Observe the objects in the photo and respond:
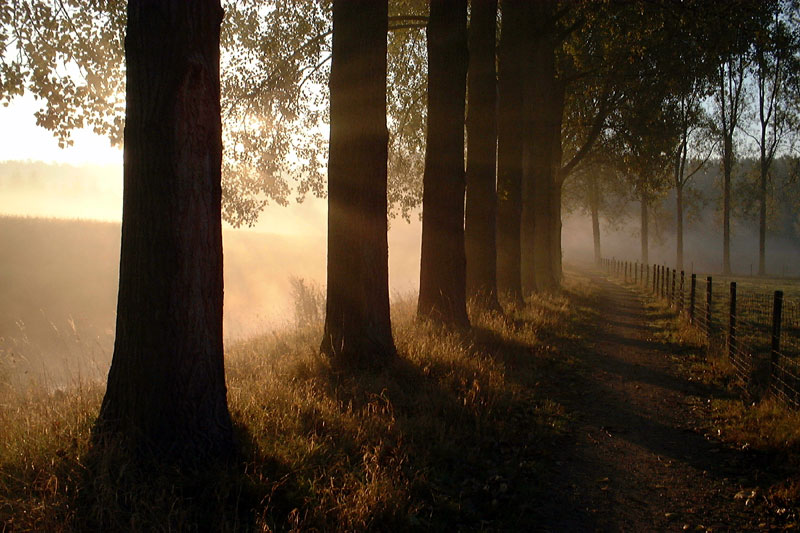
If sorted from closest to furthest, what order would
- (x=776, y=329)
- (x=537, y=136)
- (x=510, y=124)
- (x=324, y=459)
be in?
(x=324, y=459) < (x=776, y=329) < (x=510, y=124) < (x=537, y=136)

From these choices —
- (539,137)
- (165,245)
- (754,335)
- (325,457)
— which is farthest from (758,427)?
(539,137)

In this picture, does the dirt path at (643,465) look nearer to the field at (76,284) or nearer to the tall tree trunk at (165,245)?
the tall tree trunk at (165,245)

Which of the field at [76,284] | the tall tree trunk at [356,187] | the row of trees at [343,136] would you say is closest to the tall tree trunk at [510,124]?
the row of trees at [343,136]

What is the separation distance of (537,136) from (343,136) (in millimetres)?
13393

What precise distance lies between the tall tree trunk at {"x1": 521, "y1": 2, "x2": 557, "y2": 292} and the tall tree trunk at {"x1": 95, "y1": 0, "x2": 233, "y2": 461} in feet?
45.7

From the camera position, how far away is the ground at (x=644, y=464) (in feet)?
14.5

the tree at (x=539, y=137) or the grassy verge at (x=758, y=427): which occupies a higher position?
the tree at (x=539, y=137)

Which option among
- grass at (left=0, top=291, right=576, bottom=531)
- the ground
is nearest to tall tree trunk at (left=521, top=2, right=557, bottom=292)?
the ground

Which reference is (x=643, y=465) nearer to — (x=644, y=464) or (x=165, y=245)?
(x=644, y=464)

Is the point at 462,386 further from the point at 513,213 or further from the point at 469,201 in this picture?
the point at 513,213

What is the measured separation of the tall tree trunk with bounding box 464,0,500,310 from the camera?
41.3ft

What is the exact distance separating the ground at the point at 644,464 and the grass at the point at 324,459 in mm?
338

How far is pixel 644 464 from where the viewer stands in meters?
5.50

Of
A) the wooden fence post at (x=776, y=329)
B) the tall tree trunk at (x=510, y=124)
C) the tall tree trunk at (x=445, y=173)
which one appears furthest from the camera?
the tall tree trunk at (x=510, y=124)
